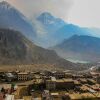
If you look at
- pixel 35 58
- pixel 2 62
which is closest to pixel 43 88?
pixel 2 62

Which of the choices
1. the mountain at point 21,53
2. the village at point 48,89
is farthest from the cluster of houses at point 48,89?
the mountain at point 21,53

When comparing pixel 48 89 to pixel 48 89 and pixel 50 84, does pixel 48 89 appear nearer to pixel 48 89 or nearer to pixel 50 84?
pixel 48 89

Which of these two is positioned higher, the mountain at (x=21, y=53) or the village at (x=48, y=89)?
the mountain at (x=21, y=53)

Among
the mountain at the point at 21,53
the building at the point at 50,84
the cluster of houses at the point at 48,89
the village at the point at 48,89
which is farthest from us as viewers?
the mountain at the point at 21,53

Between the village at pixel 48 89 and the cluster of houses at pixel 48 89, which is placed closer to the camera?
the village at pixel 48 89

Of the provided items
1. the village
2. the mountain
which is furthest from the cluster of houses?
the mountain

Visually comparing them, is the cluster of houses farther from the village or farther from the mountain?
the mountain

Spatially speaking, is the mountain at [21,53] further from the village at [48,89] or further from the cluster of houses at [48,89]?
the cluster of houses at [48,89]

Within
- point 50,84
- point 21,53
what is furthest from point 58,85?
point 21,53

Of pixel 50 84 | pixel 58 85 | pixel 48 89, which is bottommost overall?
pixel 48 89

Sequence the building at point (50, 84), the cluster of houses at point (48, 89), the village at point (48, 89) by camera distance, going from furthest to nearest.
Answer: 1. the building at point (50, 84)
2. the cluster of houses at point (48, 89)
3. the village at point (48, 89)
